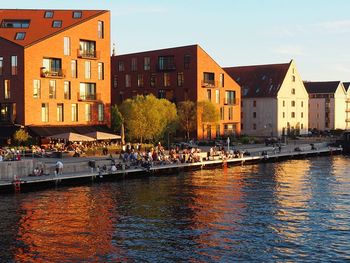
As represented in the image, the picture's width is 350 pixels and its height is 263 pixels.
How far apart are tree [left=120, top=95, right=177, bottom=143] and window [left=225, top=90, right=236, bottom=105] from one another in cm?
2245

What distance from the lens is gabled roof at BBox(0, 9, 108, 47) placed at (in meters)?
73.0

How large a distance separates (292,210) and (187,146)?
40.9 metres

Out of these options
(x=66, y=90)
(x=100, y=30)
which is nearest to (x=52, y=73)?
(x=66, y=90)

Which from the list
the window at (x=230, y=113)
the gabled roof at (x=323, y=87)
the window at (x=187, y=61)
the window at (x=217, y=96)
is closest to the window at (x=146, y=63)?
the window at (x=187, y=61)

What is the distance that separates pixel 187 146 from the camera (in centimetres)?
7894

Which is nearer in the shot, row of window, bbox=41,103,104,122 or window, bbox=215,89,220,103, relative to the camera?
row of window, bbox=41,103,104,122

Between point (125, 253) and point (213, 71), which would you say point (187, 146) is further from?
point (125, 253)

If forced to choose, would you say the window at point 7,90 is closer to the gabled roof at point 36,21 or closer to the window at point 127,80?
the gabled roof at point 36,21

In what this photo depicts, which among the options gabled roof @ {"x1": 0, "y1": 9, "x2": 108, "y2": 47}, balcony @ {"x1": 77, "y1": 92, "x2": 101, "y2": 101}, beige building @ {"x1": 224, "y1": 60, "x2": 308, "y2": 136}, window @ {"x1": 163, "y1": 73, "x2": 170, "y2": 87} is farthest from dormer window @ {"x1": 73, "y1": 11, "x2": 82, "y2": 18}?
beige building @ {"x1": 224, "y1": 60, "x2": 308, "y2": 136}

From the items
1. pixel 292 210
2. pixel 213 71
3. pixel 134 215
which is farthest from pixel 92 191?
pixel 213 71

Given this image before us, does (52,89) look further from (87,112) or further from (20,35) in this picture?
(20,35)

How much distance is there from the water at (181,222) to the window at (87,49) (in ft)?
95.6

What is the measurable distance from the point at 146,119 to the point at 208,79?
917 inches

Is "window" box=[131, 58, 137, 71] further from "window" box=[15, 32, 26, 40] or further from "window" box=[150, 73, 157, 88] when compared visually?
"window" box=[15, 32, 26, 40]
